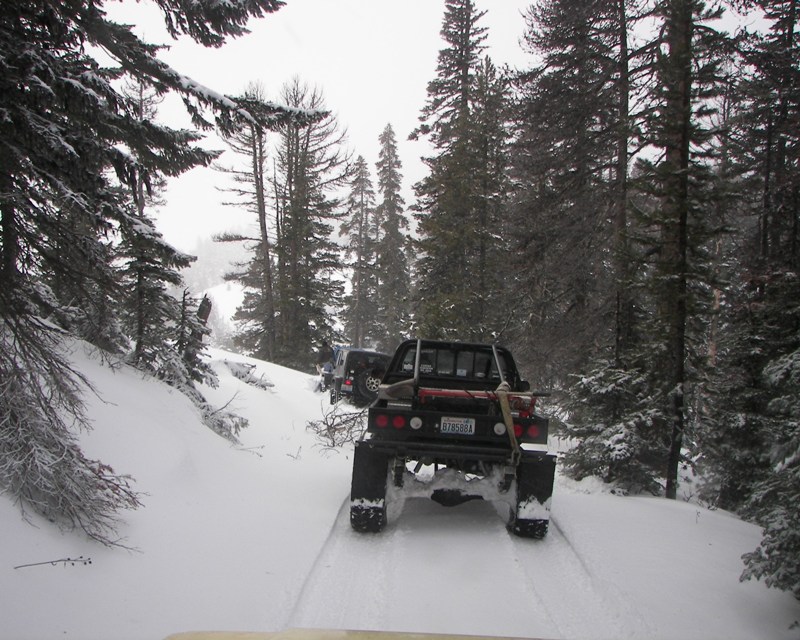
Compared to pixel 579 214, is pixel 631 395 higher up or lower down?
lower down

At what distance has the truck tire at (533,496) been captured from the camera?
16.9 ft

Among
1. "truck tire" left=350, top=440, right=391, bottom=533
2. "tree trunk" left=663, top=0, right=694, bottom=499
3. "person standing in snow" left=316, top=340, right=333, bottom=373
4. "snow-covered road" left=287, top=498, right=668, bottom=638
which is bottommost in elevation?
"snow-covered road" left=287, top=498, right=668, bottom=638

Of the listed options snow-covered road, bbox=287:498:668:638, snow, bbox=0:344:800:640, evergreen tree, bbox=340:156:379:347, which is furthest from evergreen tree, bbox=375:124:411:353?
snow-covered road, bbox=287:498:668:638

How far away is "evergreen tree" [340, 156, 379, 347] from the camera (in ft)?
127

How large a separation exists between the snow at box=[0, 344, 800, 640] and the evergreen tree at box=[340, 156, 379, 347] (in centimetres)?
2971

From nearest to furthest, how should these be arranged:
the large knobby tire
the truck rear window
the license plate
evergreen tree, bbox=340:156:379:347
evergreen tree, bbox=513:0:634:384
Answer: the license plate → the truck rear window → evergreen tree, bbox=513:0:634:384 → the large knobby tire → evergreen tree, bbox=340:156:379:347

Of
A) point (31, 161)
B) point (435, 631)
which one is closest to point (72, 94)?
point (31, 161)

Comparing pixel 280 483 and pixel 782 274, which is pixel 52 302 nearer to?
pixel 280 483

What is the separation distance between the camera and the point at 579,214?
1246 centimetres

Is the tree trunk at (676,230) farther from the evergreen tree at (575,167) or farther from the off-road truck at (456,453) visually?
the off-road truck at (456,453)

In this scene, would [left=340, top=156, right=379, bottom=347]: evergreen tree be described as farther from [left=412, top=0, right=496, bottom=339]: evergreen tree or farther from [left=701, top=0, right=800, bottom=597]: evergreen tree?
[left=701, top=0, right=800, bottom=597]: evergreen tree

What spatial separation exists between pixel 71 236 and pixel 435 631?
480 centimetres

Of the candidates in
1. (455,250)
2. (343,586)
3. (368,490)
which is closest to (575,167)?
(455,250)

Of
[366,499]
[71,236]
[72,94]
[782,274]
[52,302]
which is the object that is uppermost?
[72,94]
